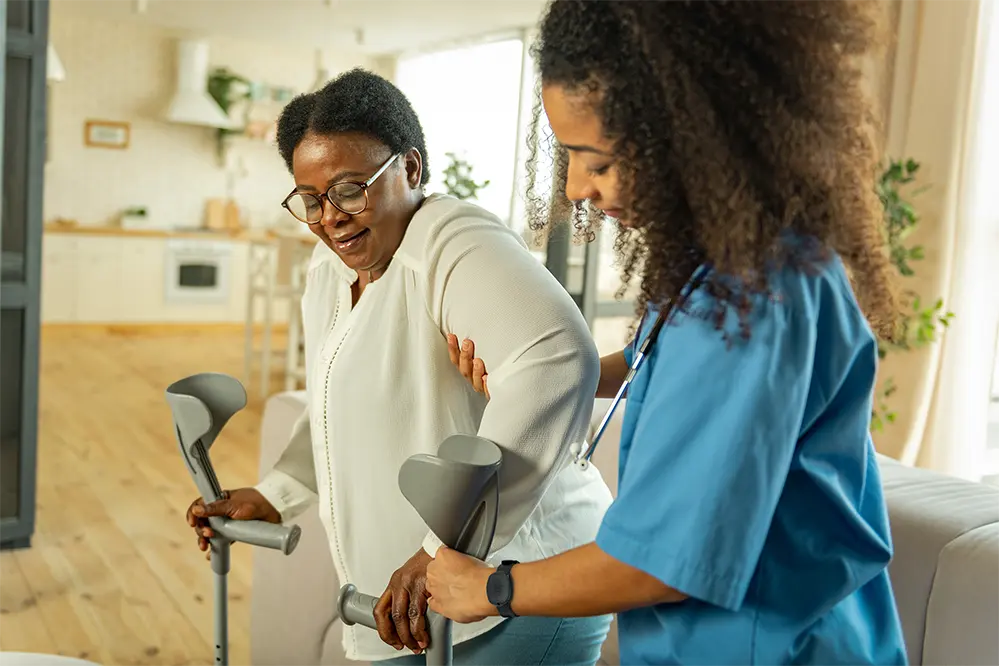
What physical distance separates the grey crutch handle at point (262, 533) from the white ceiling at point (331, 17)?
19.8 feet

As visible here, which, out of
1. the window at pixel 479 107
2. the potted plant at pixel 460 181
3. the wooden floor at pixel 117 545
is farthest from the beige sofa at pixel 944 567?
the window at pixel 479 107

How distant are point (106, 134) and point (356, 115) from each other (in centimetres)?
843

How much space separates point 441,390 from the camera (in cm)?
121

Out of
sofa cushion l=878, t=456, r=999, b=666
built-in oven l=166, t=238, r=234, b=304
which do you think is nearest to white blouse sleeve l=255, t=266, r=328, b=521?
sofa cushion l=878, t=456, r=999, b=666

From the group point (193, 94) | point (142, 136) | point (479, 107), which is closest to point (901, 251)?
point (479, 107)

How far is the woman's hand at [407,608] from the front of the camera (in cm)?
107

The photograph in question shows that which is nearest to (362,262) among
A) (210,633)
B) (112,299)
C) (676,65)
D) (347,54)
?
(676,65)

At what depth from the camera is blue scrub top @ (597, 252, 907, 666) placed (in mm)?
784

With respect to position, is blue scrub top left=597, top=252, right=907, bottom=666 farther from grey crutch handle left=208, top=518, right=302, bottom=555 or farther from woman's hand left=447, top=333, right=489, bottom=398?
grey crutch handle left=208, top=518, right=302, bottom=555

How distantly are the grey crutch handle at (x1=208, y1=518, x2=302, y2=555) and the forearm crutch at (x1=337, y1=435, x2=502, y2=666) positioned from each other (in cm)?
36

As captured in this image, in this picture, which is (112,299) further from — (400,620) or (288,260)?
(400,620)

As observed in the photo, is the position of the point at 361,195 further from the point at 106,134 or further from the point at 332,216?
the point at 106,134

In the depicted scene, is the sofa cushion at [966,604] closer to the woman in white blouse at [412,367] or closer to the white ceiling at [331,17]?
the woman in white blouse at [412,367]

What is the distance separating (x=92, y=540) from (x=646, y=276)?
3.20m
